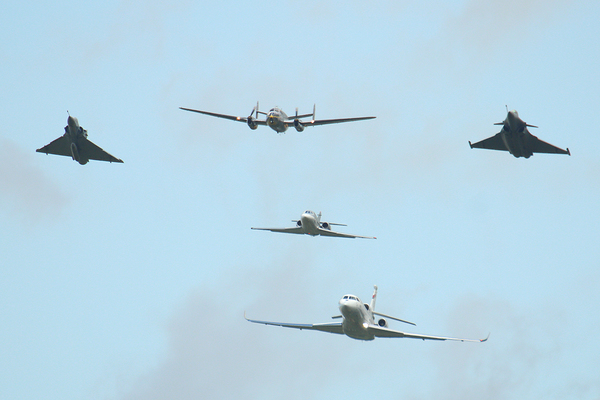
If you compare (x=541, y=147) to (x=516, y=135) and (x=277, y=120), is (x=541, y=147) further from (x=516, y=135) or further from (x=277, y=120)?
(x=277, y=120)

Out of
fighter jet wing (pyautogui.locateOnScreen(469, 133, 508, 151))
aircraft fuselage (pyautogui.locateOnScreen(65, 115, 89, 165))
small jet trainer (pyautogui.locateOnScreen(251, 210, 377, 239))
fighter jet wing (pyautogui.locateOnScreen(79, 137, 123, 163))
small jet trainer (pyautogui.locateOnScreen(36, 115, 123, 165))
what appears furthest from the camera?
small jet trainer (pyautogui.locateOnScreen(251, 210, 377, 239))

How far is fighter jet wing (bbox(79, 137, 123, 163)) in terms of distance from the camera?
90394mm

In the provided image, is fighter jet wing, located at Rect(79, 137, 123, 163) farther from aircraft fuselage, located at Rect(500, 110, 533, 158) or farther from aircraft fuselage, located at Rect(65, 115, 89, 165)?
aircraft fuselage, located at Rect(500, 110, 533, 158)

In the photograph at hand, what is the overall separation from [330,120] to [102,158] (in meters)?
27.0

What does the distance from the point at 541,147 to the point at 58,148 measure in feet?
174

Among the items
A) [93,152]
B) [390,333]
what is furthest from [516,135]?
[93,152]

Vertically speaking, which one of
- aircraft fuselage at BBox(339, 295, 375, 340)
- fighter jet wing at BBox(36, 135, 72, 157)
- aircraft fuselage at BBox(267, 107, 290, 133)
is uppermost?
aircraft fuselage at BBox(267, 107, 290, 133)

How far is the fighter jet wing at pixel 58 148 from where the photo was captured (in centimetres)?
9336

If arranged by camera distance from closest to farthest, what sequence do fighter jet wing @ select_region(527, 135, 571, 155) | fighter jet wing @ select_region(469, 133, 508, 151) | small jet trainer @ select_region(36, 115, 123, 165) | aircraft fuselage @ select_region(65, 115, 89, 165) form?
fighter jet wing @ select_region(527, 135, 571, 155) < aircraft fuselage @ select_region(65, 115, 89, 165) < small jet trainer @ select_region(36, 115, 123, 165) < fighter jet wing @ select_region(469, 133, 508, 151)

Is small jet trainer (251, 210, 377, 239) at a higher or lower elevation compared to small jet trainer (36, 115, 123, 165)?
lower

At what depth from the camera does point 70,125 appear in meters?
88.6

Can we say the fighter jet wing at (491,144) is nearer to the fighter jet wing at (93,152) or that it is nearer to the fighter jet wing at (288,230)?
the fighter jet wing at (288,230)

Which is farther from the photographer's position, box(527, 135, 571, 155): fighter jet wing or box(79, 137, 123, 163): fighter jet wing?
box(79, 137, 123, 163): fighter jet wing

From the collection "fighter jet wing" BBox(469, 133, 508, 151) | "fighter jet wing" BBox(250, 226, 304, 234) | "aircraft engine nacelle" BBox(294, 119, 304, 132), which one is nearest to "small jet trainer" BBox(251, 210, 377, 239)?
"fighter jet wing" BBox(250, 226, 304, 234)
